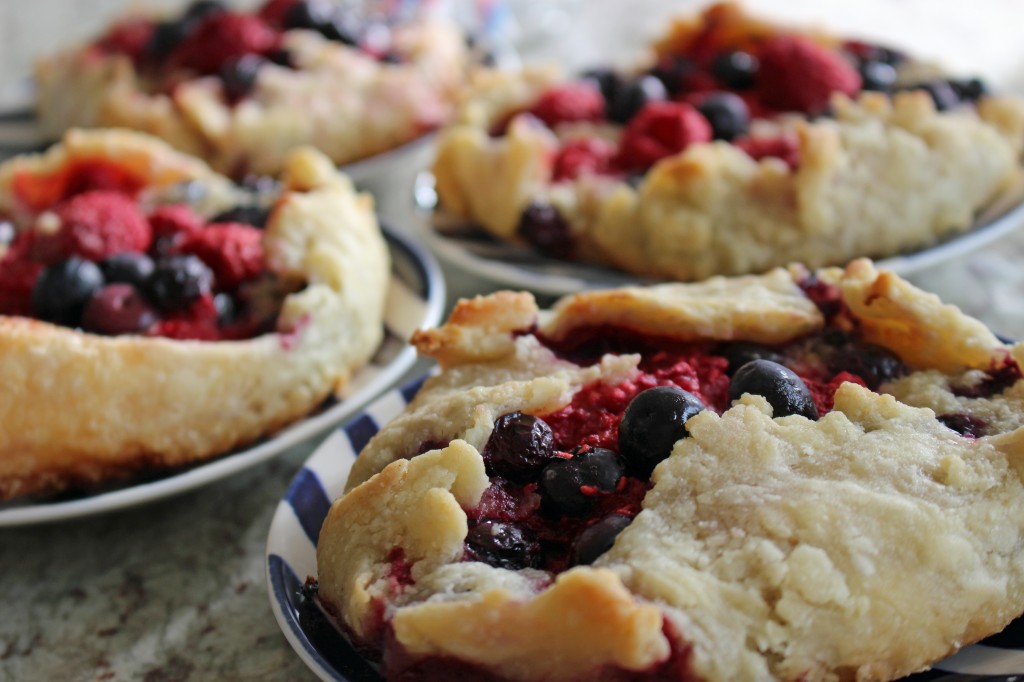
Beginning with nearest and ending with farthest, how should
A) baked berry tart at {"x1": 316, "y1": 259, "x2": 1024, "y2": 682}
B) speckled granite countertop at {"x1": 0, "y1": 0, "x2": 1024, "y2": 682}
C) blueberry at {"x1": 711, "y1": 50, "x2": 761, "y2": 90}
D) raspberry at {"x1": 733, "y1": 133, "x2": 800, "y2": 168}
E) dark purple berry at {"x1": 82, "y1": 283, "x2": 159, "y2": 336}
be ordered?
baked berry tart at {"x1": 316, "y1": 259, "x2": 1024, "y2": 682} < speckled granite countertop at {"x1": 0, "y1": 0, "x2": 1024, "y2": 682} < dark purple berry at {"x1": 82, "y1": 283, "x2": 159, "y2": 336} < raspberry at {"x1": 733, "y1": 133, "x2": 800, "y2": 168} < blueberry at {"x1": 711, "y1": 50, "x2": 761, "y2": 90}

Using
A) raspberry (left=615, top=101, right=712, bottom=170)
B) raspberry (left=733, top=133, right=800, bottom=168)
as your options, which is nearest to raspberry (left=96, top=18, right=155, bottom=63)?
raspberry (left=615, top=101, right=712, bottom=170)

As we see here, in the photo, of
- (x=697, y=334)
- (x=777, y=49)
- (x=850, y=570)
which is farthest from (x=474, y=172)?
(x=850, y=570)

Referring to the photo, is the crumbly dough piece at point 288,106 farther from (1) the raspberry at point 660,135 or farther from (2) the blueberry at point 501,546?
(2) the blueberry at point 501,546

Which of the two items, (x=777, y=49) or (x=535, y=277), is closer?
(x=535, y=277)

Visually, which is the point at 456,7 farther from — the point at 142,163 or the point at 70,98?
the point at 142,163

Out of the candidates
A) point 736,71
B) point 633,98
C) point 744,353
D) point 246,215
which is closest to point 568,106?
point 633,98

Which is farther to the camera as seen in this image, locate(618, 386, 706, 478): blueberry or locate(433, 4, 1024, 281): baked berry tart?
locate(433, 4, 1024, 281): baked berry tart

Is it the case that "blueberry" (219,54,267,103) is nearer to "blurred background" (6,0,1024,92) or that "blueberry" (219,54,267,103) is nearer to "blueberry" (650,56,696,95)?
"blurred background" (6,0,1024,92)

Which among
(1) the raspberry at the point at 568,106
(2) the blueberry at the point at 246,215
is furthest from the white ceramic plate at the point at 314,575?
(1) the raspberry at the point at 568,106
